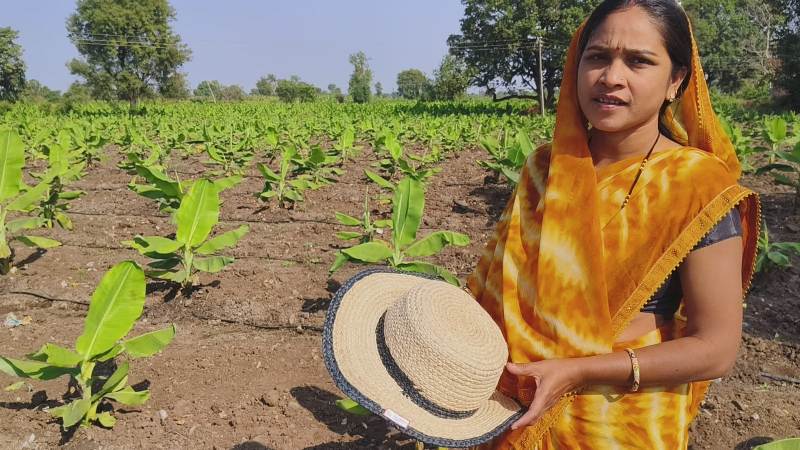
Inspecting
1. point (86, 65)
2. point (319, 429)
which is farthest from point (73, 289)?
point (86, 65)

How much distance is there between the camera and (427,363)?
1.07 metres

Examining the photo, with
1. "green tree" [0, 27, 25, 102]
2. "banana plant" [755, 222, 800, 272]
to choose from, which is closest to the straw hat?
"banana plant" [755, 222, 800, 272]

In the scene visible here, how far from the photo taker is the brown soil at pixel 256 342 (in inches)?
96.1

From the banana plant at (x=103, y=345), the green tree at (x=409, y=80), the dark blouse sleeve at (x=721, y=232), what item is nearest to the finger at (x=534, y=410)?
the dark blouse sleeve at (x=721, y=232)

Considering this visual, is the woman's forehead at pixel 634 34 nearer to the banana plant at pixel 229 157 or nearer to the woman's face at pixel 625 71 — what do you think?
the woman's face at pixel 625 71

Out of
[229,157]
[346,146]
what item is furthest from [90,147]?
[346,146]

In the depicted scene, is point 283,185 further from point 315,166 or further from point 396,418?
point 396,418

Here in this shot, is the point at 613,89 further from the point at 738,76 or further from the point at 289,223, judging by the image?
the point at 738,76

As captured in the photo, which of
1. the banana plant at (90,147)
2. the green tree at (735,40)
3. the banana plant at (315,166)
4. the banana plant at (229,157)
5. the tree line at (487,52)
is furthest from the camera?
the green tree at (735,40)

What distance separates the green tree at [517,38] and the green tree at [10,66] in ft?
95.4

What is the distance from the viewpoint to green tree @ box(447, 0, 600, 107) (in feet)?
112

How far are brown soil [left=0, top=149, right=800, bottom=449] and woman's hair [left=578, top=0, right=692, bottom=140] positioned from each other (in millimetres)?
1829

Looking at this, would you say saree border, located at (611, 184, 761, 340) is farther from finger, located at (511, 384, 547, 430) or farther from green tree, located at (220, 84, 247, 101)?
green tree, located at (220, 84, 247, 101)

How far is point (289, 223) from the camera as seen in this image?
5.52m
